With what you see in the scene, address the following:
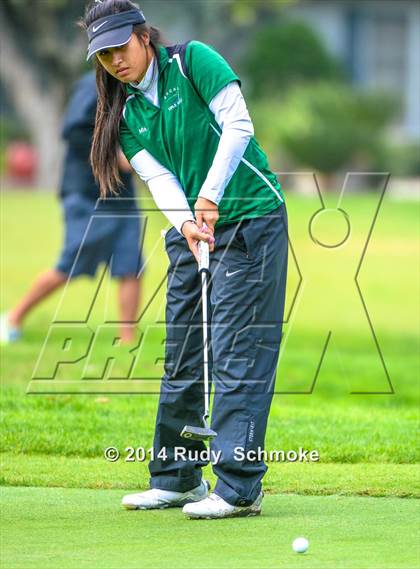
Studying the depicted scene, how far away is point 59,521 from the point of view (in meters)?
5.76

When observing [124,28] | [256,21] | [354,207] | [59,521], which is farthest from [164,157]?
[256,21]

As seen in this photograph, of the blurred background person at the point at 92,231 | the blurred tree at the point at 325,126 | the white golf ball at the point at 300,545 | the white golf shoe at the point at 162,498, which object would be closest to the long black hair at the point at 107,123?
the white golf shoe at the point at 162,498

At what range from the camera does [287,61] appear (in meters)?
40.8

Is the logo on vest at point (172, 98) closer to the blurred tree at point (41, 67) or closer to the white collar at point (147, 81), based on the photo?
the white collar at point (147, 81)

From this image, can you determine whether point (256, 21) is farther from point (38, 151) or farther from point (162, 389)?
point (162, 389)

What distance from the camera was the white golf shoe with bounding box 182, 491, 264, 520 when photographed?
5.91 m

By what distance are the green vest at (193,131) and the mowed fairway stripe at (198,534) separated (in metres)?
1.28

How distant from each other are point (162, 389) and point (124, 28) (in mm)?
1581

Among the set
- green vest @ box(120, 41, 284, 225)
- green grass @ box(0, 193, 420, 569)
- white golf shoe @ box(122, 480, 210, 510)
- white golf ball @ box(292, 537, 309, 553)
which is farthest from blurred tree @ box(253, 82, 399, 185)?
white golf ball @ box(292, 537, 309, 553)

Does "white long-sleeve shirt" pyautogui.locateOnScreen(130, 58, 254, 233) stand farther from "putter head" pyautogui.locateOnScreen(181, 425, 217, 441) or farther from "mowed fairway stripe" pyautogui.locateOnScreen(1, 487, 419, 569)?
"mowed fairway stripe" pyautogui.locateOnScreen(1, 487, 419, 569)

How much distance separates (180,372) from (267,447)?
1670mm

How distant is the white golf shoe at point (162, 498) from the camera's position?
6125 millimetres

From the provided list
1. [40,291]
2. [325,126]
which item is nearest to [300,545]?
[40,291]

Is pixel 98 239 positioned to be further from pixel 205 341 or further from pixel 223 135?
pixel 223 135
